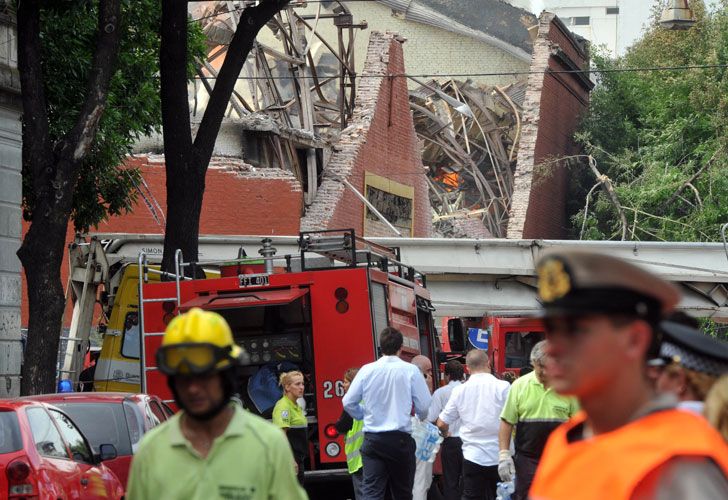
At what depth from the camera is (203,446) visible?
4.86 metres

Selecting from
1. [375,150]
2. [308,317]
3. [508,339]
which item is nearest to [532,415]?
[308,317]

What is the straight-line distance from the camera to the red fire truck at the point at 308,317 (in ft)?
48.3

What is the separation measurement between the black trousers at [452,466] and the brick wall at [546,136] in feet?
70.4

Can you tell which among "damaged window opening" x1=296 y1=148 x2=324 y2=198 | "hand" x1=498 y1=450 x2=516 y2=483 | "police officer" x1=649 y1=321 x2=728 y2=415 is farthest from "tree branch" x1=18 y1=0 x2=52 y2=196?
"damaged window opening" x1=296 y1=148 x2=324 y2=198

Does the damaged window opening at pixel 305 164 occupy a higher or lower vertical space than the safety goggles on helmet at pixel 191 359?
higher

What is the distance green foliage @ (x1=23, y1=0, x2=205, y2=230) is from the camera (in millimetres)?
18969

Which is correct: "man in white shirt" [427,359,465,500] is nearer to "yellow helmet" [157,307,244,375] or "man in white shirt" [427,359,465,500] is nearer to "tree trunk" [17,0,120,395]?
"tree trunk" [17,0,120,395]

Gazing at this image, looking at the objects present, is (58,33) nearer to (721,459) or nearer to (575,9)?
(721,459)

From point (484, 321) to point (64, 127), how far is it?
8839mm

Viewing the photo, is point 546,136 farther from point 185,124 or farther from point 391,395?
point 391,395

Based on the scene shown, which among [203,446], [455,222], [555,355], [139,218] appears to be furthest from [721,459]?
[455,222]

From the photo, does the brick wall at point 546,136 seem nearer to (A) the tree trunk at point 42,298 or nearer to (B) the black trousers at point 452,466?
(B) the black trousers at point 452,466

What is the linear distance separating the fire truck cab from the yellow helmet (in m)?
9.78

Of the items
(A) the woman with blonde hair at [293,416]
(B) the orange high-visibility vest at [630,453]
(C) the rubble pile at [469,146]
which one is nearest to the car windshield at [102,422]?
(A) the woman with blonde hair at [293,416]
